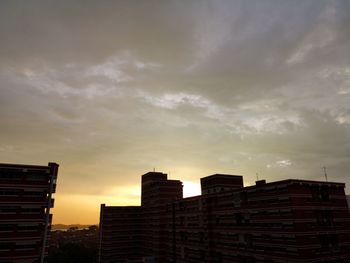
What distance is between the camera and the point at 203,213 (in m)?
81.9

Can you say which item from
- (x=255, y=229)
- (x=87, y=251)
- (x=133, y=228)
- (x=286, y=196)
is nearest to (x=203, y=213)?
(x=255, y=229)

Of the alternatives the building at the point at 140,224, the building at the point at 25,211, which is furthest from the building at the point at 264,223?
the building at the point at 25,211

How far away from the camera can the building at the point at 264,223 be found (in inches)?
2156

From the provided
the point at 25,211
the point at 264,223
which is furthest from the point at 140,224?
the point at 264,223

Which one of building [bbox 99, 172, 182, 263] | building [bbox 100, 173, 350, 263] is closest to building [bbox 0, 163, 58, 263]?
building [bbox 100, 173, 350, 263]

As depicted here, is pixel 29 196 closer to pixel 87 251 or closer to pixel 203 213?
pixel 203 213

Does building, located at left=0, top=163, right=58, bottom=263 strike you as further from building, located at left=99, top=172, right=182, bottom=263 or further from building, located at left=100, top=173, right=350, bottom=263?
building, located at left=99, top=172, right=182, bottom=263

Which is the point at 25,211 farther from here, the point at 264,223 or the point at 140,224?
the point at 140,224

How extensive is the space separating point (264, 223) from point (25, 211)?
170 ft

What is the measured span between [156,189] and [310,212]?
70.8 meters

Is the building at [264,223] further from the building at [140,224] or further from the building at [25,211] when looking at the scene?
the building at [25,211]

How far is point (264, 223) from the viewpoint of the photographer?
60.2 meters

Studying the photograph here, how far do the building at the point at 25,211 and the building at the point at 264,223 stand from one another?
42.1 meters

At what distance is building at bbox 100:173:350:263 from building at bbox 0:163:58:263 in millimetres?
42118
